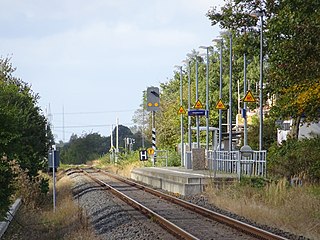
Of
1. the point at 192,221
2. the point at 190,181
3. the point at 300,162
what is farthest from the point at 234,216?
the point at 300,162

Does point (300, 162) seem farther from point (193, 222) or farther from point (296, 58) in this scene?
point (193, 222)

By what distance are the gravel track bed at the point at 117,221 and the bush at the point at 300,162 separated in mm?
6967

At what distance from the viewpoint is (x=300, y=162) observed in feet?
90.8

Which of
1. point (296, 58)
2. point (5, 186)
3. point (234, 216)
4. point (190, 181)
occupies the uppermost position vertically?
point (296, 58)

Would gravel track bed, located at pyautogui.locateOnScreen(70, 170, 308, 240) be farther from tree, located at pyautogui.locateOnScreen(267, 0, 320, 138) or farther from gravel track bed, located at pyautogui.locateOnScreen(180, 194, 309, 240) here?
tree, located at pyautogui.locateOnScreen(267, 0, 320, 138)

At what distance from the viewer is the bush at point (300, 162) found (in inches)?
1043

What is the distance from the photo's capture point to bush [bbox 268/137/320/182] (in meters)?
26.5

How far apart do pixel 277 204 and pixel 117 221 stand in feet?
16.8

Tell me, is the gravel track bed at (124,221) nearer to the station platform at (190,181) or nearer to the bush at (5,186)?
the station platform at (190,181)

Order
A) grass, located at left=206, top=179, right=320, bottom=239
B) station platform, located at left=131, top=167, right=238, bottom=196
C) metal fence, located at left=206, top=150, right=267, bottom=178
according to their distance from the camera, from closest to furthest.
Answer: grass, located at left=206, top=179, right=320, bottom=239 → station platform, located at left=131, top=167, right=238, bottom=196 → metal fence, located at left=206, top=150, right=267, bottom=178

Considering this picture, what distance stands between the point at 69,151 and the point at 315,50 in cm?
10717

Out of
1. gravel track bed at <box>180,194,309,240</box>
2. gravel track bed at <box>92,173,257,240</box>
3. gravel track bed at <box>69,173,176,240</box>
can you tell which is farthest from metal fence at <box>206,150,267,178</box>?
gravel track bed at <box>69,173,176,240</box>

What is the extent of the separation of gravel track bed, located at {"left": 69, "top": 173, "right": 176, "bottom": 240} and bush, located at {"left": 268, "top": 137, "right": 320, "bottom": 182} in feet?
22.9

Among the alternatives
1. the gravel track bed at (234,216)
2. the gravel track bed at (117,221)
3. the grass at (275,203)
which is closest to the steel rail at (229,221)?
the gravel track bed at (234,216)
